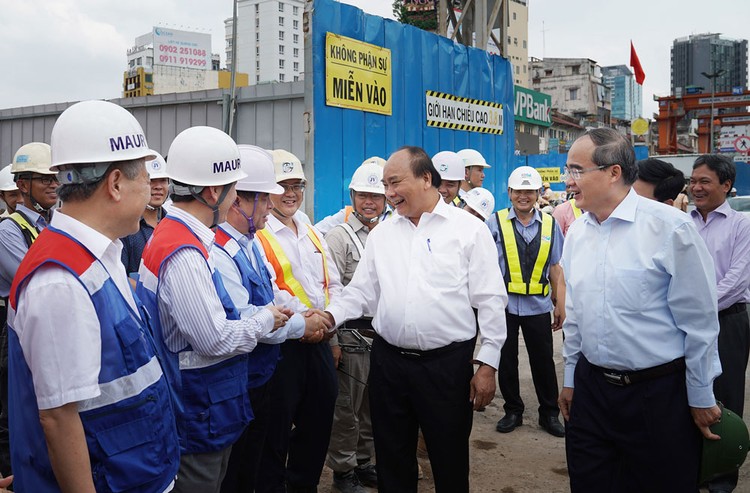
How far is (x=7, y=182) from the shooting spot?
5770 mm

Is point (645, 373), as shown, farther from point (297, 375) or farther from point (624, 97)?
point (624, 97)

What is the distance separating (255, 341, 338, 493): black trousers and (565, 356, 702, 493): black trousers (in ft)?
4.99

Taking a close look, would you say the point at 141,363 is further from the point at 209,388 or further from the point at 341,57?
the point at 341,57

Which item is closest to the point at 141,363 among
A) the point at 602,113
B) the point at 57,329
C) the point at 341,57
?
the point at 57,329

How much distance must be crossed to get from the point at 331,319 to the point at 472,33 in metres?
7.79

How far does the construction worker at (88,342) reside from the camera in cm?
185

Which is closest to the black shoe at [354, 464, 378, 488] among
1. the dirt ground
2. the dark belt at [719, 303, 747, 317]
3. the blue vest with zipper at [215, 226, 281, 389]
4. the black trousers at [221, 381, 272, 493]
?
the dirt ground

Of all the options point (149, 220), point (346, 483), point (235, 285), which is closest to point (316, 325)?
point (235, 285)

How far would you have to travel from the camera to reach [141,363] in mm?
2088

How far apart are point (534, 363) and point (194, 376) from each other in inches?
153

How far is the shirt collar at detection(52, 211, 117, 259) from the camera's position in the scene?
198 centimetres

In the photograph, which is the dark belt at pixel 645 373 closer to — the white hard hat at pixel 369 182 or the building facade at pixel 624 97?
the white hard hat at pixel 369 182

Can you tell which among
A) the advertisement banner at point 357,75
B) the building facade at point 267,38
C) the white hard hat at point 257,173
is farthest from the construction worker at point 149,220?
the building facade at point 267,38

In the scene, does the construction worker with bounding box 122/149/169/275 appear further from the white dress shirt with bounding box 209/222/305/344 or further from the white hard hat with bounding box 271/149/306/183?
the white dress shirt with bounding box 209/222/305/344
